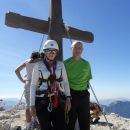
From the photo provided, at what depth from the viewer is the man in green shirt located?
733cm

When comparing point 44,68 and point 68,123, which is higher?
point 44,68

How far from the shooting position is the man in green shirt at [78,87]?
289 inches

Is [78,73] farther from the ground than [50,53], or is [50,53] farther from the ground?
[50,53]

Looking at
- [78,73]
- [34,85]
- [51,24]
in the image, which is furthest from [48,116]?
[51,24]

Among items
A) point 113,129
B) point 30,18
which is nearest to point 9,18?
point 30,18

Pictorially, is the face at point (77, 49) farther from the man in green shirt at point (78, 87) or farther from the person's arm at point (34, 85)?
the person's arm at point (34, 85)

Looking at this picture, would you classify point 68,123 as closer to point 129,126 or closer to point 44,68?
point 44,68

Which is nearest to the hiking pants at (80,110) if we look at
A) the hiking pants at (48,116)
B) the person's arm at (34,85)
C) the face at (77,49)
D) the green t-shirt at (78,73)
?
the green t-shirt at (78,73)

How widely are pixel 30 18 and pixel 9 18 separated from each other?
0.67 m

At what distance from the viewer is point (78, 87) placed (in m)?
7.38

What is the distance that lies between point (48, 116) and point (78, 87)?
1251 millimetres

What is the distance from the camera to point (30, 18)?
875cm

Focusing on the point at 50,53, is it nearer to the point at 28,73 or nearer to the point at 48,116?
the point at 48,116

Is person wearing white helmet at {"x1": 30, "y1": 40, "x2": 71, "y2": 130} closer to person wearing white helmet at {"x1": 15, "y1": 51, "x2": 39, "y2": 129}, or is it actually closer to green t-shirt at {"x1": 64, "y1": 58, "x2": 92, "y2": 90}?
green t-shirt at {"x1": 64, "y1": 58, "x2": 92, "y2": 90}
